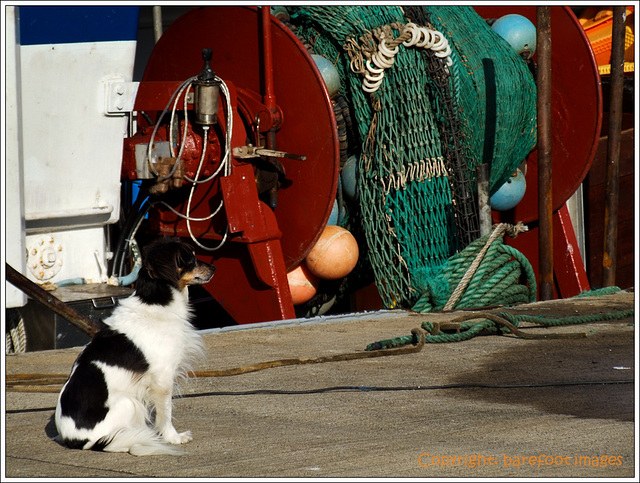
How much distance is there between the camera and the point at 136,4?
6.12 m

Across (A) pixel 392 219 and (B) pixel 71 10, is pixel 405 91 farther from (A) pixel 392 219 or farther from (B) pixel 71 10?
(B) pixel 71 10

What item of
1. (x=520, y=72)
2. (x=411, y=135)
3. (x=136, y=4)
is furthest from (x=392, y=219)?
(x=136, y=4)

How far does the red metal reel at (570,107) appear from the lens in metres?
7.99

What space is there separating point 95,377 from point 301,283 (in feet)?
12.8

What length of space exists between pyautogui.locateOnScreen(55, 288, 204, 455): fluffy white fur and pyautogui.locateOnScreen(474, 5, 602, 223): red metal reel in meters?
5.52

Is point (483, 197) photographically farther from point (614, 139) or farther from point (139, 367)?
point (139, 367)

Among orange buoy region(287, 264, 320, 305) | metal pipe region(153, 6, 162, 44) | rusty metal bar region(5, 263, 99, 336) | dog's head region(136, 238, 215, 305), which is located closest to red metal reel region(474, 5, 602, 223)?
orange buoy region(287, 264, 320, 305)

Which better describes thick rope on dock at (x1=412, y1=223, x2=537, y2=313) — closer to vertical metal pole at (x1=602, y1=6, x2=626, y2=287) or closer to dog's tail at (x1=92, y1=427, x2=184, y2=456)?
vertical metal pole at (x1=602, y1=6, x2=626, y2=287)

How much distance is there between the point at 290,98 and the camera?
21.5 ft

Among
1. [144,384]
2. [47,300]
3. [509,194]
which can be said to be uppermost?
[509,194]

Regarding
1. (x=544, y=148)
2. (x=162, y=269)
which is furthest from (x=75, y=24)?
(x=544, y=148)

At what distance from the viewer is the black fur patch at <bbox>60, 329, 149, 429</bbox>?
10.4 ft

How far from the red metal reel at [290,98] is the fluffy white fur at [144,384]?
10.5ft

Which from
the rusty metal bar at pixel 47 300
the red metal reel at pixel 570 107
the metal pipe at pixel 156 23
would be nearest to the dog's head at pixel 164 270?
the rusty metal bar at pixel 47 300
